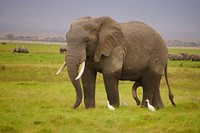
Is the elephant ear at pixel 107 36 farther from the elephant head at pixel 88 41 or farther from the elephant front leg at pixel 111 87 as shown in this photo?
the elephant front leg at pixel 111 87

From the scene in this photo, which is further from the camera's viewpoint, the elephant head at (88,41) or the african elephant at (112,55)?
the african elephant at (112,55)

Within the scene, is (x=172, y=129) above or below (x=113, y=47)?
below

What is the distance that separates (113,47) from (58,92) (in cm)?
631

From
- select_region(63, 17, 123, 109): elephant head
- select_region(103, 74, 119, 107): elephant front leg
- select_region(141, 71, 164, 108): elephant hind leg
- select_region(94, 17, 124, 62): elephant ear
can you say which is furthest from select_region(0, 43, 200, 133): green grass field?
select_region(94, 17, 124, 62): elephant ear

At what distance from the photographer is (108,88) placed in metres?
13.4

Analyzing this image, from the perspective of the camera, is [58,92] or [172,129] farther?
[58,92]

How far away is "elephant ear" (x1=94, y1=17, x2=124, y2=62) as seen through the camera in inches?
520

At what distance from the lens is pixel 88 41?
13.0m

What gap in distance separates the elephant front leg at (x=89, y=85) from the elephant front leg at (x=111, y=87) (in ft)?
1.66

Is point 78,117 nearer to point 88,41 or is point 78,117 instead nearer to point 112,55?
point 88,41

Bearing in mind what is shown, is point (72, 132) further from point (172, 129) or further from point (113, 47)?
point (113, 47)

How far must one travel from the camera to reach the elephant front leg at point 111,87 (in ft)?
43.5

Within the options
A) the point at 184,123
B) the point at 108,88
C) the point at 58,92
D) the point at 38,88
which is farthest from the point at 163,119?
the point at 38,88

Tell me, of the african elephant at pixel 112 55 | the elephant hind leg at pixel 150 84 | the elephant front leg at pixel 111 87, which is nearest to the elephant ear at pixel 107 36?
the african elephant at pixel 112 55
